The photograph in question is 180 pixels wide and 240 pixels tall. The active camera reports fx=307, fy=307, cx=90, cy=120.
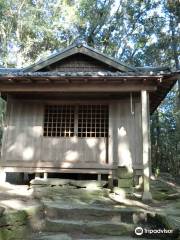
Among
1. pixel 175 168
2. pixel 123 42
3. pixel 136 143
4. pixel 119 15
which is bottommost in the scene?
pixel 175 168

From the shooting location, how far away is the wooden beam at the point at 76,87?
10.7 meters

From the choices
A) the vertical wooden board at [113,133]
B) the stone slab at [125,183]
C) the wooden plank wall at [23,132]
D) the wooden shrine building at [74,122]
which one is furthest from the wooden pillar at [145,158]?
the wooden plank wall at [23,132]

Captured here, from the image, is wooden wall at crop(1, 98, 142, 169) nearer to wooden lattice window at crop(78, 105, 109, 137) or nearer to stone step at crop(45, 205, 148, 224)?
wooden lattice window at crop(78, 105, 109, 137)

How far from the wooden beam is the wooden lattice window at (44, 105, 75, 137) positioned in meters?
1.64

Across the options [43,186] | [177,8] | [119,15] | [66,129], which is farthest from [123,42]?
[43,186]

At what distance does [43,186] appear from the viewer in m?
10.8

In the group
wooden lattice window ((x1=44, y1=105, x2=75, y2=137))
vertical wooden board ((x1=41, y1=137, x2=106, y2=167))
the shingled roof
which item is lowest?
vertical wooden board ((x1=41, y1=137, x2=106, y2=167))

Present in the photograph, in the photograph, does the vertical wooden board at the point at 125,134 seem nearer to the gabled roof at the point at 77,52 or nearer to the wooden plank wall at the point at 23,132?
the gabled roof at the point at 77,52

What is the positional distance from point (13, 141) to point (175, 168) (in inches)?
740

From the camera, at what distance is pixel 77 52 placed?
13.1 meters

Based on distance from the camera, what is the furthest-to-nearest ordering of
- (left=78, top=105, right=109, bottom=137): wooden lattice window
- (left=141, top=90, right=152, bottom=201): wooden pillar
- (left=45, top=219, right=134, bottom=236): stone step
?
1. (left=78, top=105, right=109, bottom=137): wooden lattice window
2. (left=141, top=90, right=152, bottom=201): wooden pillar
3. (left=45, top=219, right=134, bottom=236): stone step

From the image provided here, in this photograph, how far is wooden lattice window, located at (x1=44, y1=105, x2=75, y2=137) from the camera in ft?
40.4

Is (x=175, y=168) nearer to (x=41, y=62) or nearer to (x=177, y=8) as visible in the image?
(x=177, y=8)

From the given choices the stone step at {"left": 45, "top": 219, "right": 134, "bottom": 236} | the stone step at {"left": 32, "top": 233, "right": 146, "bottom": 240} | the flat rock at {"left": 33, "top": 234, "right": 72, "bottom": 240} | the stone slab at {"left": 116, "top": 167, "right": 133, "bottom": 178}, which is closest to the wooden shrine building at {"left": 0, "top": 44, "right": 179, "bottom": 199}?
the stone slab at {"left": 116, "top": 167, "right": 133, "bottom": 178}
